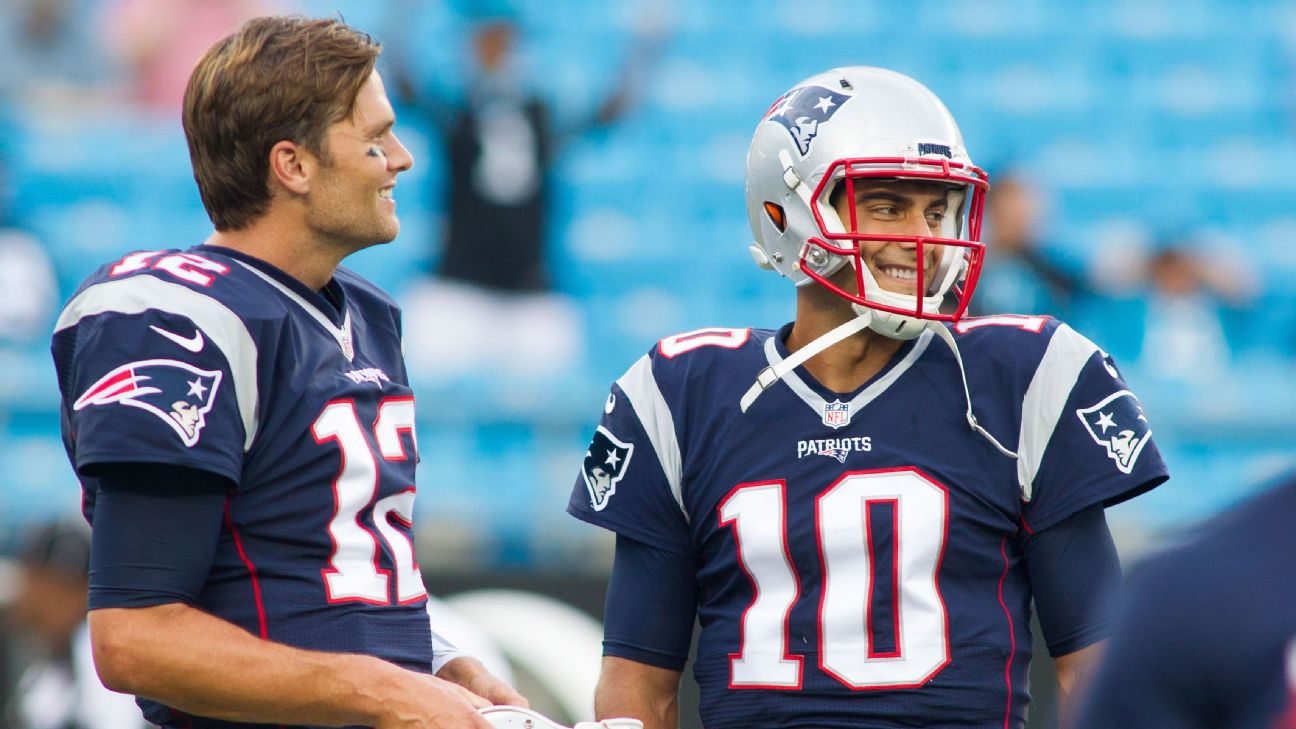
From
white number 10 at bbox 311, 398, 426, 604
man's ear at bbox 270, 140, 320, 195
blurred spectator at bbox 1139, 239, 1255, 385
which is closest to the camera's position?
white number 10 at bbox 311, 398, 426, 604

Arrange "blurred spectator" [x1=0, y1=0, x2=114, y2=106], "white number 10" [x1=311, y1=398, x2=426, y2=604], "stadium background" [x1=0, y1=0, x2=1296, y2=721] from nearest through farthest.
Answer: "white number 10" [x1=311, y1=398, x2=426, y2=604]
"stadium background" [x1=0, y1=0, x2=1296, y2=721]
"blurred spectator" [x1=0, y1=0, x2=114, y2=106]

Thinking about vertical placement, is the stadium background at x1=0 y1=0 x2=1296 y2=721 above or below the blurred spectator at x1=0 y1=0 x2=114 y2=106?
below

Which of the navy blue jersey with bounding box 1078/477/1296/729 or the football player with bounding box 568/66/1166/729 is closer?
the navy blue jersey with bounding box 1078/477/1296/729

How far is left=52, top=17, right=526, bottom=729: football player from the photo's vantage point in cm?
228

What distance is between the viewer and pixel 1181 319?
763 centimetres

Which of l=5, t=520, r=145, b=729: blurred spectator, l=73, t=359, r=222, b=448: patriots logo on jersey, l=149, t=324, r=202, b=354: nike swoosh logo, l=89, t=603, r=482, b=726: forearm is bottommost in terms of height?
l=5, t=520, r=145, b=729: blurred spectator

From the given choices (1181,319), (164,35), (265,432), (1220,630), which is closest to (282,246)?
(265,432)

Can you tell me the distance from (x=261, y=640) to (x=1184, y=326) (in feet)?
20.0

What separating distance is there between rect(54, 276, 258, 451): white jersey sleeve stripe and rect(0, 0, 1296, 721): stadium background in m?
4.26

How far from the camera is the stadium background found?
8281mm

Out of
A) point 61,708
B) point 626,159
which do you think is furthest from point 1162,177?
point 61,708

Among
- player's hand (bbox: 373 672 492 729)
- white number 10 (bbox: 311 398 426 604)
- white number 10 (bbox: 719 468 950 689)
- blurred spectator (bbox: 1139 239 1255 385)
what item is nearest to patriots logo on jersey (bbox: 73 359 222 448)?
white number 10 (bbox: 311 398 426 604)

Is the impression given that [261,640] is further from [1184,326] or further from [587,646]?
[1184,326]

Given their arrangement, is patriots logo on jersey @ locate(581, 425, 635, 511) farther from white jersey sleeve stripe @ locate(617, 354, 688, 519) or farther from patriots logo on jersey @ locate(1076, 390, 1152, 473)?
patriots logo on jersey @ locate(1076, 390, 1152, 473)
